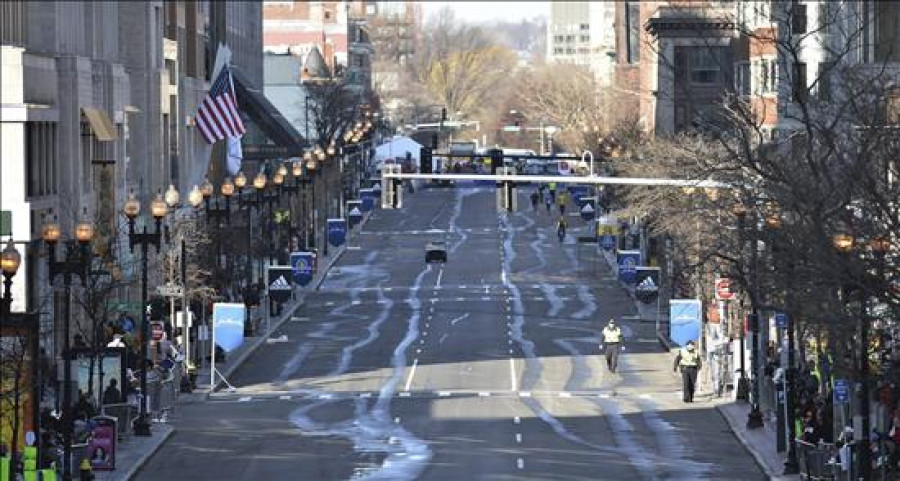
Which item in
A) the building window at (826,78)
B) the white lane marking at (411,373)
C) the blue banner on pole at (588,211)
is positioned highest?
the building window at (826,78)

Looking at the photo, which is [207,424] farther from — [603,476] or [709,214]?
[709,214]

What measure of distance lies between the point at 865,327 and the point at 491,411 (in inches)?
880

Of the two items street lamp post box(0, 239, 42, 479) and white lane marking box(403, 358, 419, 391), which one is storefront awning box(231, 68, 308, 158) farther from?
street lamp post box(0, 239, 42, 479)

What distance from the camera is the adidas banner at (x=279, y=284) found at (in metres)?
82.8

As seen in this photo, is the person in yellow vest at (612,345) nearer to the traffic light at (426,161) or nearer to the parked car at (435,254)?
the traffic light at (426,161)

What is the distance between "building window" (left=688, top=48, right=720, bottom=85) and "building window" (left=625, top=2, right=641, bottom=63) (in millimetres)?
45381

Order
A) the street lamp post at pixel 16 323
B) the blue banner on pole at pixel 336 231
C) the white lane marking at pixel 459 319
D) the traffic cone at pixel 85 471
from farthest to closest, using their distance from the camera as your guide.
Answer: the blue banner on pole at pixel 336 231 < the white lane marking at pixel 459 319 < the traffic cone at pixel 85 471 < the street lamp post at pixel 16 323

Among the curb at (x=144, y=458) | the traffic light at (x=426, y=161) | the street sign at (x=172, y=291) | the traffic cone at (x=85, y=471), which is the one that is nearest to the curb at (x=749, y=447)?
the traffic light at (x=426, y=161)

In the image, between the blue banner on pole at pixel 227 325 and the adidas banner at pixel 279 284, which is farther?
the adidas banner at pixel 279 284

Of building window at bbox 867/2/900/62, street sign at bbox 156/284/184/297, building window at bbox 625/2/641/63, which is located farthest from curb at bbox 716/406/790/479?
building window at bbox 625/2/641/63

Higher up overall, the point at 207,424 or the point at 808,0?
the point at 808,0

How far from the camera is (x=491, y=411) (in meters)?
57.4

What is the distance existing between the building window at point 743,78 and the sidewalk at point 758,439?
45.0 meters

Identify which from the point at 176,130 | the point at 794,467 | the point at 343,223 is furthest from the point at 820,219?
the point at 343,223
